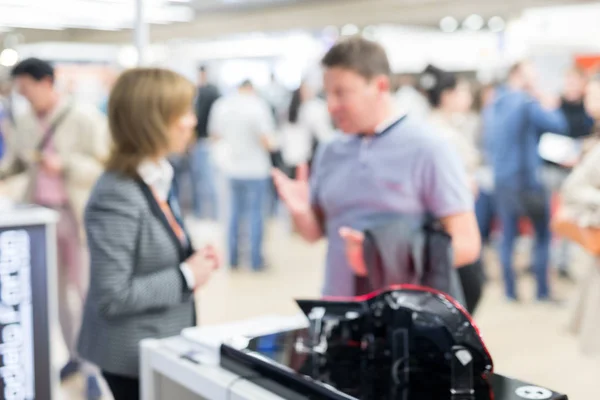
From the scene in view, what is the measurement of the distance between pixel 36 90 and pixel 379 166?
2127mm

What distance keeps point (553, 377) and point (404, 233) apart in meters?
2.33

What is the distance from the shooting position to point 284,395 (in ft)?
4.92

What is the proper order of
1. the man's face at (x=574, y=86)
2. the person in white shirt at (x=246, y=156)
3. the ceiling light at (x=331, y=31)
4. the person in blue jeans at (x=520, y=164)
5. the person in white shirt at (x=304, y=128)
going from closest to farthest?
the person in blue jeans at (x=520, y=164) → the man's face at (x=574, y=86) → the person in white shirt at (x=246, y=156) → the person in white shirt at (x=304, y=128) → the ceiling light at (x=331, y=31)

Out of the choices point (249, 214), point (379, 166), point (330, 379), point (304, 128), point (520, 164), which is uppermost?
point (304, 128)

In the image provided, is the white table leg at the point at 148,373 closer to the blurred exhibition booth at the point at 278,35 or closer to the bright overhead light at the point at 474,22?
the blurred exhibition booth at the point at 278,35

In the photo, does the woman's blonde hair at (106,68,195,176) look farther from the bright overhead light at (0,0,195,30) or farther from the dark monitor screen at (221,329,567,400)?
the bright overhead light at (0,0,195,30)

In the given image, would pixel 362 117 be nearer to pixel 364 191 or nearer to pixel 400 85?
pixel 364 191

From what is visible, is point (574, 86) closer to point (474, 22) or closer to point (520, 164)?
point (520, 164)

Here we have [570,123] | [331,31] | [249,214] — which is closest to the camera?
[570,123]

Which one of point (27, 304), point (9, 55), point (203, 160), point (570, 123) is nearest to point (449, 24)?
point (203, 160)

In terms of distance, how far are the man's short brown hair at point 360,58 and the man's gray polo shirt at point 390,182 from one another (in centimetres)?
18

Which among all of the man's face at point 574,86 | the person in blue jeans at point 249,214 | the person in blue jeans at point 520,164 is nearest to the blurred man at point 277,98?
the person in blue jeans at point 249,214

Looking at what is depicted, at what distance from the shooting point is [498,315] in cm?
512

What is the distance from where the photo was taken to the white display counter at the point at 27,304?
8.74 feet
